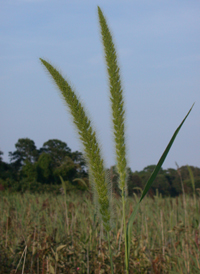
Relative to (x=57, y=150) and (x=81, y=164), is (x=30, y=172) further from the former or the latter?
(x=81, y=164)

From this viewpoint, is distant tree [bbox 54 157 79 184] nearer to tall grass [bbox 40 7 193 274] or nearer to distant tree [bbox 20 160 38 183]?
distant tree [bbox 20 160 38 183]

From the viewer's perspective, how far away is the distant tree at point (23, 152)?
437 inches

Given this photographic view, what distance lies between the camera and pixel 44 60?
44.1 inches

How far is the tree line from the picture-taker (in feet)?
26.6

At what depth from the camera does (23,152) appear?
11.2 m

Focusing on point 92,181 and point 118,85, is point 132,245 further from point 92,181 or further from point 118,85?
point 118,85

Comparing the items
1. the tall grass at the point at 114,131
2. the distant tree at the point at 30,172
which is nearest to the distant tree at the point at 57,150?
the distant tree at the point at 30,172

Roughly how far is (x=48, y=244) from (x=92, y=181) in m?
1.23

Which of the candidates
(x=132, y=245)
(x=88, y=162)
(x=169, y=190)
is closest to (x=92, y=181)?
(x=88, y=162)

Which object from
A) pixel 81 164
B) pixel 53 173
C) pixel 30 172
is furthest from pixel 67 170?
pixel 81 164

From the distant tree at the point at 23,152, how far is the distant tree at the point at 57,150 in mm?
593

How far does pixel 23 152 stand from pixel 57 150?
1569 millimetres

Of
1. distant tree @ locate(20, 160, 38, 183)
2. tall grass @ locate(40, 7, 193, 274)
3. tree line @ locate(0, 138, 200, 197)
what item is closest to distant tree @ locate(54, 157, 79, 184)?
tree line @ locate(0, 138, 200, 197)

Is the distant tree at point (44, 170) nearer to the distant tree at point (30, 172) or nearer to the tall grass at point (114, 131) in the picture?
the distant tree at point (30, 172)
